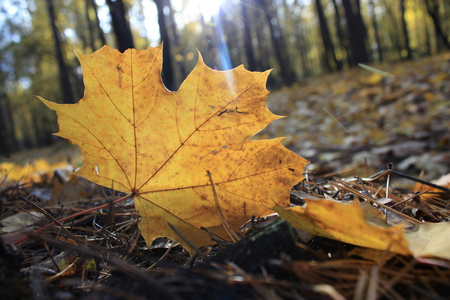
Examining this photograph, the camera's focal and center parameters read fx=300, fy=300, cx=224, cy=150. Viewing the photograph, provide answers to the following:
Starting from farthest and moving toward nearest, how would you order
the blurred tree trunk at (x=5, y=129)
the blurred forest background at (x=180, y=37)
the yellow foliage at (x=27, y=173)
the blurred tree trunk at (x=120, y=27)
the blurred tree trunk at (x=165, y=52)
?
the blurred tree trunk at (x=5, y=129) → the blurred forest background at (x=180, y=37) → the blurred tree trunk at (x=165, y=52) → the blurred tree trunk at (x=120, y=27) → the yellow foliage at (x=27, y=173)

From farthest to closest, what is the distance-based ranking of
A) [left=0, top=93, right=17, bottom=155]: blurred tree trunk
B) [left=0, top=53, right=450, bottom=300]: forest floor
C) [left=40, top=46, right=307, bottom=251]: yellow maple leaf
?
[left=0, top=93, right=17, bottom=155]: blurred tree trunk → [left=40, top=46, right=307, bottom=251]: yellow maple leaf → [left=0, top=53, right=450, bottom=300]: forest floor

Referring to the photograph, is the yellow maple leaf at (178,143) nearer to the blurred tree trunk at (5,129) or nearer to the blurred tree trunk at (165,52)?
the blurred tree trunk at (165,52)

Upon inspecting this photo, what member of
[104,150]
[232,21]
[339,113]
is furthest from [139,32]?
[104,150]

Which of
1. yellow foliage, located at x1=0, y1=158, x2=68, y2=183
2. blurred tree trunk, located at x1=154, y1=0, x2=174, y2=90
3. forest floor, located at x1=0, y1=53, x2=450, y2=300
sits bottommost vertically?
forest floor, located at x1=0, y1=53, x2=450, y2=300

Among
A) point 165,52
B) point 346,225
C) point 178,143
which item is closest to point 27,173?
point 178,143

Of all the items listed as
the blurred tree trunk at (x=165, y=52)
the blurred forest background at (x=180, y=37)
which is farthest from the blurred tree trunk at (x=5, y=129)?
the blurred tree trunk at (x=165, y=52)

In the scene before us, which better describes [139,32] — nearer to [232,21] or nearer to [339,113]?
[232,21]

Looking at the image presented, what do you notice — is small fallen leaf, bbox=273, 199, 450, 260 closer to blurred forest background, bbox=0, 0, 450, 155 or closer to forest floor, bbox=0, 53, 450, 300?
forest floor, bbox=0, 53, 450, 300

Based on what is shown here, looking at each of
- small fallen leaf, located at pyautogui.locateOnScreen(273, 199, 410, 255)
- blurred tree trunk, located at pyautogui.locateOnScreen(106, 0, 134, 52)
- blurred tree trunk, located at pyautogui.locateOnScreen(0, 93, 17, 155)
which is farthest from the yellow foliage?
blurred tree trunk, located at pyautogui.locateOnScreen(0, 93, 17, 155)

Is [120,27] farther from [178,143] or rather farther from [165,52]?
[178,143]
